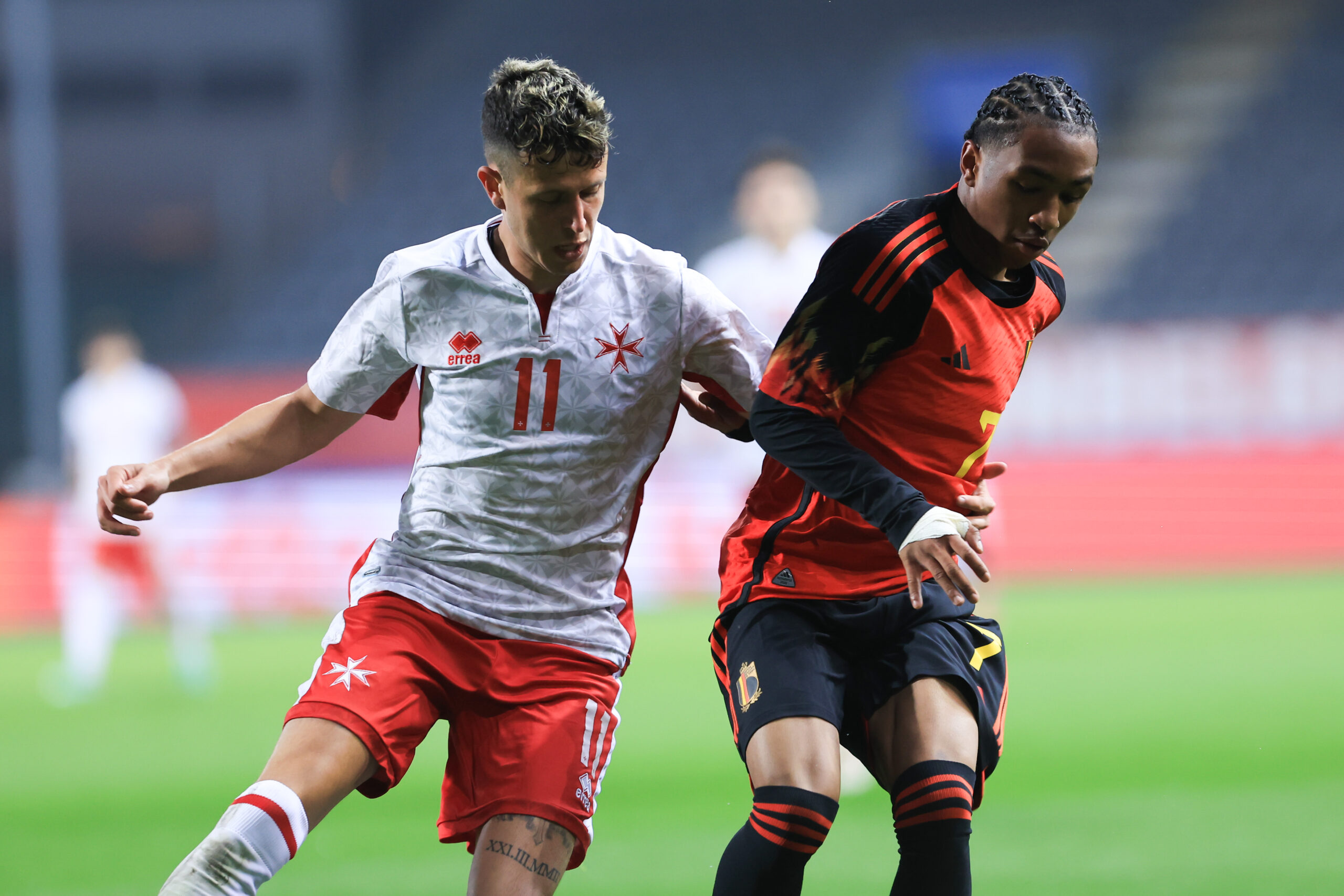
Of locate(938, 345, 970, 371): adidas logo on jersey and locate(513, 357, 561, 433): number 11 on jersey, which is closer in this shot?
locate(938, 345, 970, 371): adidas logo on jersey

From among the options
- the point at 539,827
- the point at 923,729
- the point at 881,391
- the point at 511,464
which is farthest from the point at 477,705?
the point at 881,391

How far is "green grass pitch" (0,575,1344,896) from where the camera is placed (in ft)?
16.3

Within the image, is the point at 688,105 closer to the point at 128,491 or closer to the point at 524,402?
the point at 524,402

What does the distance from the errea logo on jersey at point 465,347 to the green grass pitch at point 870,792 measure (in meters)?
2.18

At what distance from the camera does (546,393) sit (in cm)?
332

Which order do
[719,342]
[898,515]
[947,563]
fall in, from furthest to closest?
[719,342] → [898,515] → [947,563]

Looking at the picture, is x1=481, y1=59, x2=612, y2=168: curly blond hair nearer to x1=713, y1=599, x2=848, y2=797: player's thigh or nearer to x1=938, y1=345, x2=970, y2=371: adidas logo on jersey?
x1=938, y1=345, x2=970, y2=371: adidas logo on jersey

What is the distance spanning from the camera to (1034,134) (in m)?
2.96

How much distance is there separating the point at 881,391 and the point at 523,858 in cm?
122

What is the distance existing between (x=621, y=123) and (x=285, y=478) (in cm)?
1147

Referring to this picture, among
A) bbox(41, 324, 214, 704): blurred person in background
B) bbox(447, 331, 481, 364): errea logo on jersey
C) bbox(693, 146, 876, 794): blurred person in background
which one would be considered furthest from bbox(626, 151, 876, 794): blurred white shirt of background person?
bbox(41, 324, 214, 704): blurred person in background

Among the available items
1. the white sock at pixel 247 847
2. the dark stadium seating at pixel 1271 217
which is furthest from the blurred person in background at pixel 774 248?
the dark stadium seating at pixel 1271 217

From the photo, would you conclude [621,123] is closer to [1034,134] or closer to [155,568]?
[155,568]

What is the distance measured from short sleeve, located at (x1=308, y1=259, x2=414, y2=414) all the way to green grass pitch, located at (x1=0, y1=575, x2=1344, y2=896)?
6.83 ft
